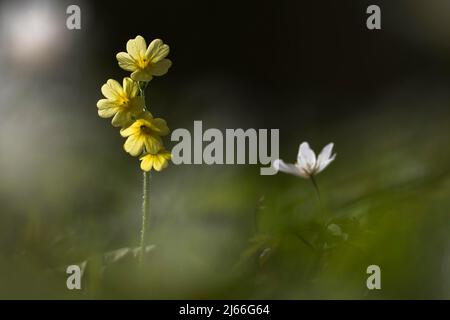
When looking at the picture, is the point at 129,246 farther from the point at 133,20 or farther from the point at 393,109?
the point at 393,109

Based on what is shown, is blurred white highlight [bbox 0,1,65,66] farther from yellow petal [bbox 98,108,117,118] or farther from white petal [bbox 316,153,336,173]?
white petal [bbox 316,153,336,173]

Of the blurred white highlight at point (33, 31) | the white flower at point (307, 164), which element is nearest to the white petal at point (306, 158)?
the white flower at point (307, 164)

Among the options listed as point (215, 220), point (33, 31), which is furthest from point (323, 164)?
point (33, 31)

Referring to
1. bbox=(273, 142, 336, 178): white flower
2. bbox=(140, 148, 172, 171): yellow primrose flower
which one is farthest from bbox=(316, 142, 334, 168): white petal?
bbox=(140, 148, 172, 171): yellow primrose flower

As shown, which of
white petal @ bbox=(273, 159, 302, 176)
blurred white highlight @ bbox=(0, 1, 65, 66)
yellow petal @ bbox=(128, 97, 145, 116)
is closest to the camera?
yellow petal @ bbox=(128, 97, 145, 116)

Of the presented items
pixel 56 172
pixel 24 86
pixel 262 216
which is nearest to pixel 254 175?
pixel 262 216

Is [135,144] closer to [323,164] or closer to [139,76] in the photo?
[139,76]
